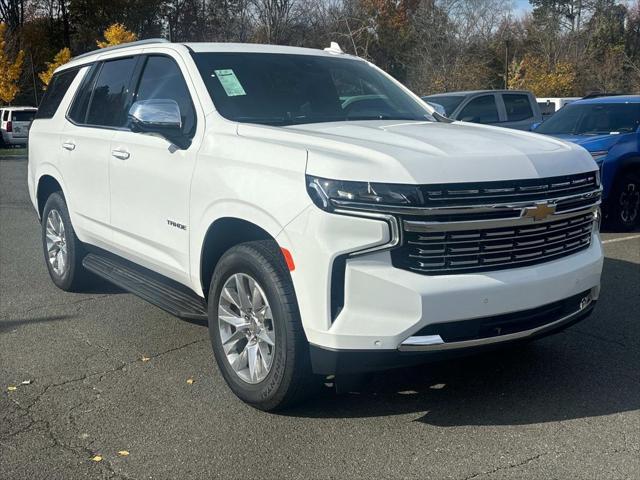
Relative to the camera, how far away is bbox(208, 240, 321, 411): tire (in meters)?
3.64

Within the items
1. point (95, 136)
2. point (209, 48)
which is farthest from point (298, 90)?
point (95, 136)

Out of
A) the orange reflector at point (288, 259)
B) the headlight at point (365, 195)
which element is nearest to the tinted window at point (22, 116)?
the orange reflector at point (288, 259)

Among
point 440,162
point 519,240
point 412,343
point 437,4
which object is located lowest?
point 412,343

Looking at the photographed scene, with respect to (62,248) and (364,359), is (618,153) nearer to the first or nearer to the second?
(62,248)

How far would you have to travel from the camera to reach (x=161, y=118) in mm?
4461

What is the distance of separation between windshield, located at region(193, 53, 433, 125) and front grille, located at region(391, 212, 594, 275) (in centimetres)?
155

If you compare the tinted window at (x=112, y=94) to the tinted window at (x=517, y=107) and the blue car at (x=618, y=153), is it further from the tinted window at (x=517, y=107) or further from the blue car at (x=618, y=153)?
the tinted window at (x=517, y=107)

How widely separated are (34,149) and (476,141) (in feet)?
14.9

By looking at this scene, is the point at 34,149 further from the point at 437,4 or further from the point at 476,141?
the point at 437,4

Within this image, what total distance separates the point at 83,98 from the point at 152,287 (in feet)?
6.72

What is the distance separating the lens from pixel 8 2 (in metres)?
49.9

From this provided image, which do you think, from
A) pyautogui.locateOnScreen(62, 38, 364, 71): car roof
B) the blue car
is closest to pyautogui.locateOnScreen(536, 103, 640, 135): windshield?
the blue car

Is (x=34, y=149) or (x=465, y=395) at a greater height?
(x=34, y=149)

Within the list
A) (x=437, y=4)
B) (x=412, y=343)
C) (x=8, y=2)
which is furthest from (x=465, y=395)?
(x=8, y=2)
